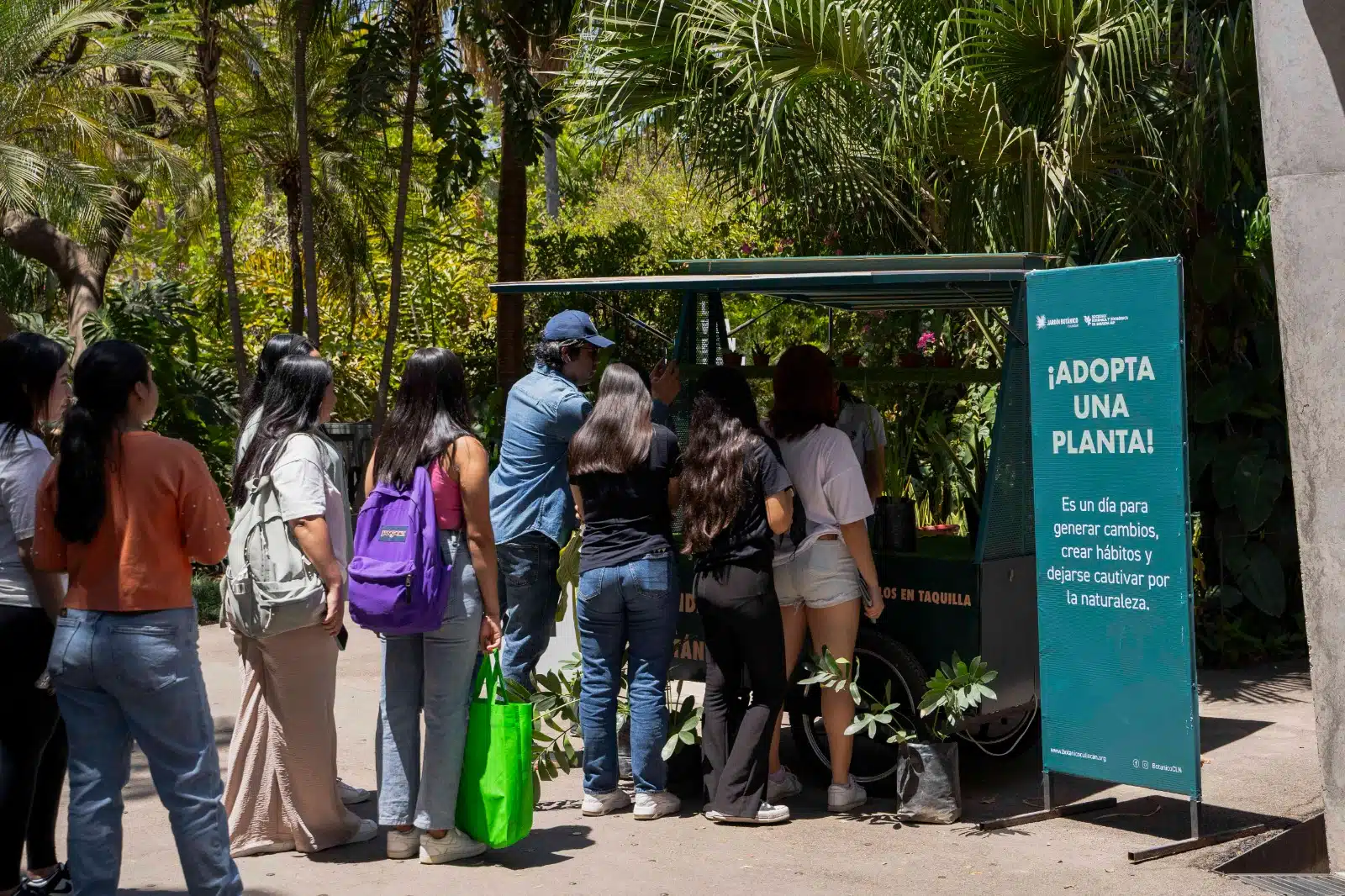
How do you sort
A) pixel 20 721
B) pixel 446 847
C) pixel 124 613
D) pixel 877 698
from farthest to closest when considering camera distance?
1. pixel 877 698
2. pixel 446 847
3. pixel 20 721
4. pixel 124 613

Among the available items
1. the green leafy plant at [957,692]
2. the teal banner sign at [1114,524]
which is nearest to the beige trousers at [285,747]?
the green leafy plant at [957,692]

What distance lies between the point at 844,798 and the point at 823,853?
1.70 feet

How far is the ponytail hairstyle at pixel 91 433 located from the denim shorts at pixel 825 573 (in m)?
2.64

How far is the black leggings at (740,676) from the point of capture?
5523mm

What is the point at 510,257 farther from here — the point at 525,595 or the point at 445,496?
the point at 445,496

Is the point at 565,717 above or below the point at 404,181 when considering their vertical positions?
below

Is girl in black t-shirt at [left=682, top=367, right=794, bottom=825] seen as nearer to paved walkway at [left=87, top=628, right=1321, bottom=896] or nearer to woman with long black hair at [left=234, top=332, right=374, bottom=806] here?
paved walkway at [left=87, top=628, right=1321, bottom=896]

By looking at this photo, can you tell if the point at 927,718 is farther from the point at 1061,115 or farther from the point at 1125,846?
the point at 1061,115

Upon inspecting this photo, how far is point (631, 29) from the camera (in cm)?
885

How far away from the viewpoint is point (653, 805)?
18.8ft

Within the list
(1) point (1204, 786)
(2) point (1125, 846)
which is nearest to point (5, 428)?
(2) point (1125, 846)

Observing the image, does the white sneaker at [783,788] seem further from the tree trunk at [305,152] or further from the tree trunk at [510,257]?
the tree trunk at [305,152]

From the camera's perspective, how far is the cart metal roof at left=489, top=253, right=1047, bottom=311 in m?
5.50

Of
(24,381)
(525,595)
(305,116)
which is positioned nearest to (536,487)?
(525,595)
